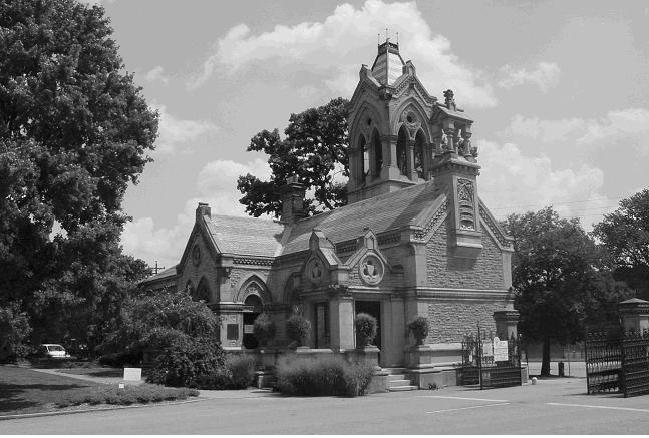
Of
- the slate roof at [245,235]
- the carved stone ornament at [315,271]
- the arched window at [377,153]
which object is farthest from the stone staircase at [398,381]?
the arched window at [377,153]

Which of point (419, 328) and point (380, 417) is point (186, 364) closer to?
point (419, 328)

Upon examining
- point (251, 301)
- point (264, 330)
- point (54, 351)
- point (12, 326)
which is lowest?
point (54, 351)

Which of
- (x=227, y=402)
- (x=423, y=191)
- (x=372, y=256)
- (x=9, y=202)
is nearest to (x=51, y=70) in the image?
(x=9, y=202)

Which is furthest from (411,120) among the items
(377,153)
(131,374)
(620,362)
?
(131,374)

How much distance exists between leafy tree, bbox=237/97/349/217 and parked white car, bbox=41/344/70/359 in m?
21.0

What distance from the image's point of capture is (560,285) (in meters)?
41.6

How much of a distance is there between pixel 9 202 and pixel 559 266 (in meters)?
32.9

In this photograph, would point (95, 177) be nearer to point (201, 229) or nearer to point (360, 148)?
point (201, 229)

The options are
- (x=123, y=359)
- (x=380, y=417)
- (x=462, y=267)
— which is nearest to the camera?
(x=380, y=417)

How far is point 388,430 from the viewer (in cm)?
1442

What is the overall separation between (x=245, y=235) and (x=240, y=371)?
35.3 feet

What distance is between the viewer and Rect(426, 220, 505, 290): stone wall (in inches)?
1184

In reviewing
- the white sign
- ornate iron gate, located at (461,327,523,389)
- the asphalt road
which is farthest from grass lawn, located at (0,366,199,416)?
ornate iron gate, located at (461,327,523,389)

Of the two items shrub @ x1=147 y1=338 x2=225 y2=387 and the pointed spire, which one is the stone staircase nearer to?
shrub @ x1=147 y1=338 x2=225 y2=387
